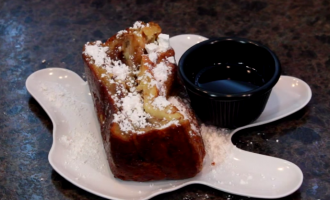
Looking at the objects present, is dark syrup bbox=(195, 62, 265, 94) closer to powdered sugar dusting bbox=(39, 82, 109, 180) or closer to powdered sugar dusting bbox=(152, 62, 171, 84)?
powdered sugar dusting bbox=(152, 62, 171, 84)

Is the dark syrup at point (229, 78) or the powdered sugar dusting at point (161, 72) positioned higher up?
the powdered sugar dusting at point (161, 72)

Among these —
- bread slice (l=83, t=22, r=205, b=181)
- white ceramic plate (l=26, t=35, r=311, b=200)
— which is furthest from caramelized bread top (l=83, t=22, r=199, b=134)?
white ceramic plate (l=26, t=35, r=311, b=200)

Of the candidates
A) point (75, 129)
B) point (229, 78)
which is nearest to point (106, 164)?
point (75, 129)

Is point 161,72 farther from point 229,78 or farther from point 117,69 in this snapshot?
point 229,78

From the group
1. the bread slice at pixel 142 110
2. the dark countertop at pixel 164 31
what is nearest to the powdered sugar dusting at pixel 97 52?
the bread slice at pixel 142 110

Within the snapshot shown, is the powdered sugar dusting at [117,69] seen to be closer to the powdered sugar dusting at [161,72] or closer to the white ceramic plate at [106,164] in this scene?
the powdered sugar dusting at [161,72]

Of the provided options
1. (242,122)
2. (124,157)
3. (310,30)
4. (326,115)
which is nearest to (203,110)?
(242,122)

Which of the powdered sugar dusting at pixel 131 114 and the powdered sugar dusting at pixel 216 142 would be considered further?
the powdered sugar dusting at pixel 216 142

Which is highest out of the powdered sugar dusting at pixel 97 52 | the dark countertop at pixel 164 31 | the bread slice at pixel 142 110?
Result: the powdered sugar dusting at pixel 97 52
